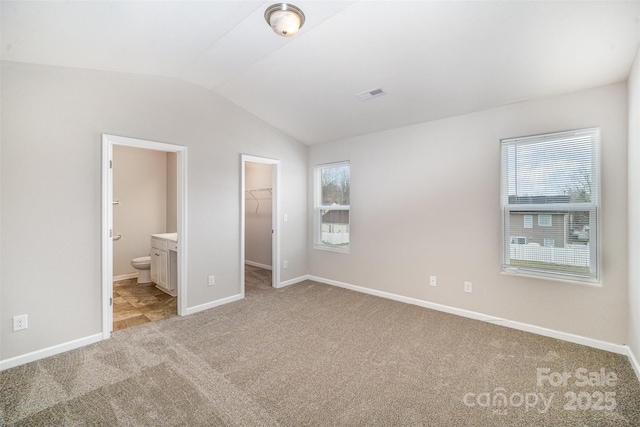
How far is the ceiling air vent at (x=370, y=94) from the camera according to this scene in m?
3.10

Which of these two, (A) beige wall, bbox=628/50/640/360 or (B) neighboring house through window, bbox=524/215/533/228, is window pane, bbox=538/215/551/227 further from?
(A) beige wall, bbox=628/50/640/360

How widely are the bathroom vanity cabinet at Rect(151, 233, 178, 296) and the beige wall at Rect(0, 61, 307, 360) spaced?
723 millimetres

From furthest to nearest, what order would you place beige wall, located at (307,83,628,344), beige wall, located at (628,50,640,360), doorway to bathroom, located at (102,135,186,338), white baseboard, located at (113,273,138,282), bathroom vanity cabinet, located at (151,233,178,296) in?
white baseboard, located at (113,273,138,282) < bathroom vanity cabinet, located at (151,233,178,296) < doorway to bathroom, located at (102,135,186,338) < beige wall, located at (307,83,628,344) < beige wall, located at (628,50,640,360)

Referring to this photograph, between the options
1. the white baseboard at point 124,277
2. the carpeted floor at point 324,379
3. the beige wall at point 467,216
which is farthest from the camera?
the white baseboard at point 124,277

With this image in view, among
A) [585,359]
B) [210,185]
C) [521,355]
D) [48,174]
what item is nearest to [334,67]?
[210,185]

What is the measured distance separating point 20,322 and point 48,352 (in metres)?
0.35

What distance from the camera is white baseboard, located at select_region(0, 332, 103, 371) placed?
227 centimetres

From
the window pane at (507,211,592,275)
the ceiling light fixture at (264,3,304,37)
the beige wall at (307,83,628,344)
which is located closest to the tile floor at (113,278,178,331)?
the beige wall at (307,83,628,344)

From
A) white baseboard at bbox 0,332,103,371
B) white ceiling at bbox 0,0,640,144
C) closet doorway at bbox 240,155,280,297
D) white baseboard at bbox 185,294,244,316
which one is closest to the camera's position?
white ceiling at bbox 0,0,640,144

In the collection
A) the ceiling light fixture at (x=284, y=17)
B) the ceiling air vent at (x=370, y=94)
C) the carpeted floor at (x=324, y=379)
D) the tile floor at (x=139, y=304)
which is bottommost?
the carpeted floor at (x=324, y=379)

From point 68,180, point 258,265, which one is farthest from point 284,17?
point 258,265

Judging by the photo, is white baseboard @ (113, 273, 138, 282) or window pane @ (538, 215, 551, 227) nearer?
window pane @ (538, 215, 551, 227)

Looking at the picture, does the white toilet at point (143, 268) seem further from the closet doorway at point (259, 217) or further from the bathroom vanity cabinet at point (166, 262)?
the closet doorway at point (259, 217)

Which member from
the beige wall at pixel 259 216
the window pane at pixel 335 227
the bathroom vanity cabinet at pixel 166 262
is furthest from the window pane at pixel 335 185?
the bathroom vanity cabinet at pixel 166 262
